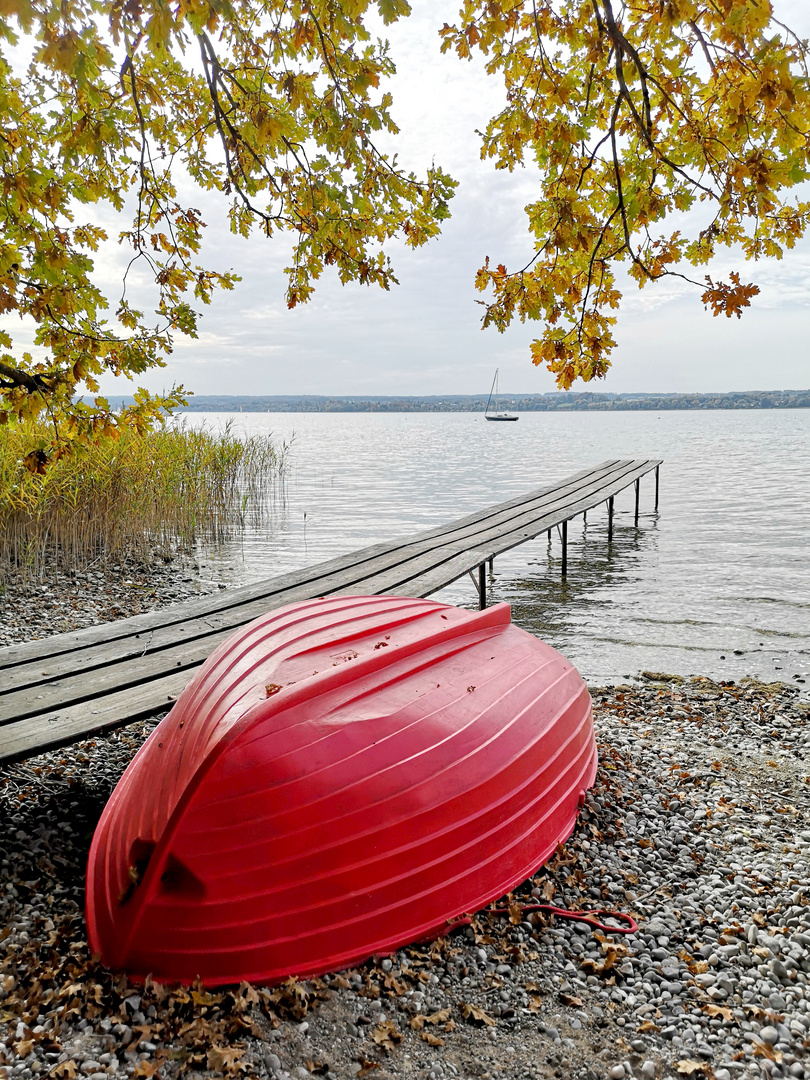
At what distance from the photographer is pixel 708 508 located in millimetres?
17719

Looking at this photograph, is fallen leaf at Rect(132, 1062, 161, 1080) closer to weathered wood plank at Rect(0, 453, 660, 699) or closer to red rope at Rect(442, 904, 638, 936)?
red rope at Rect(442, 904, 638, 936)

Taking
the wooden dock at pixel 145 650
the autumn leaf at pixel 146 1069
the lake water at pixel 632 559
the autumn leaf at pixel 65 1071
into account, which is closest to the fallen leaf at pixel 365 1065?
the autumn leaf at pixel 146 1069

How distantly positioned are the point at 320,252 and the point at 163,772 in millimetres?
2758

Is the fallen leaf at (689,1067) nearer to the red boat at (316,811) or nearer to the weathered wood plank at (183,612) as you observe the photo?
the red boat at (316,811)

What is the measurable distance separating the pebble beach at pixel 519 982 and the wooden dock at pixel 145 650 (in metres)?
0.57

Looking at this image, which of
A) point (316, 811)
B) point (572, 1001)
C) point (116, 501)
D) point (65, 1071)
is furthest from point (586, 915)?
point (116, 501)

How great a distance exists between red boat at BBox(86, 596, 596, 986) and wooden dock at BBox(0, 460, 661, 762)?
372 millimetres

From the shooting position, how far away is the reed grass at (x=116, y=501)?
27.2 ft

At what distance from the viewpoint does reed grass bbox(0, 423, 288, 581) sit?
27.2ft

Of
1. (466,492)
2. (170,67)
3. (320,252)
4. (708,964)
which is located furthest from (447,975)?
(466,492)

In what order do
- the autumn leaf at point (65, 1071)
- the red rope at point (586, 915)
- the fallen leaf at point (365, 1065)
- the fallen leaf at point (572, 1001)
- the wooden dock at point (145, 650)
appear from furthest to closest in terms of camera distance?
the wooden dock at point (145, 650), the red rope at point (586, 915), the fallen leaf at point (572, 1001), the fallen leaf at point (365, 1065), the autumn leaf at point (65, 1071)

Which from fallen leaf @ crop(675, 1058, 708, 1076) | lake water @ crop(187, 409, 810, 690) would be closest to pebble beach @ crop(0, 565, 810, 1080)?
fallen leaf @ crop(675, 1058, 708, 1076)

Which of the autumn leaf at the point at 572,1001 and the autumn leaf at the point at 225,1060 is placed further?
Answer: the autumn leaf at the point at 572,1001

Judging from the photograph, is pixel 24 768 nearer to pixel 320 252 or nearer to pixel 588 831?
pixel 588 831
